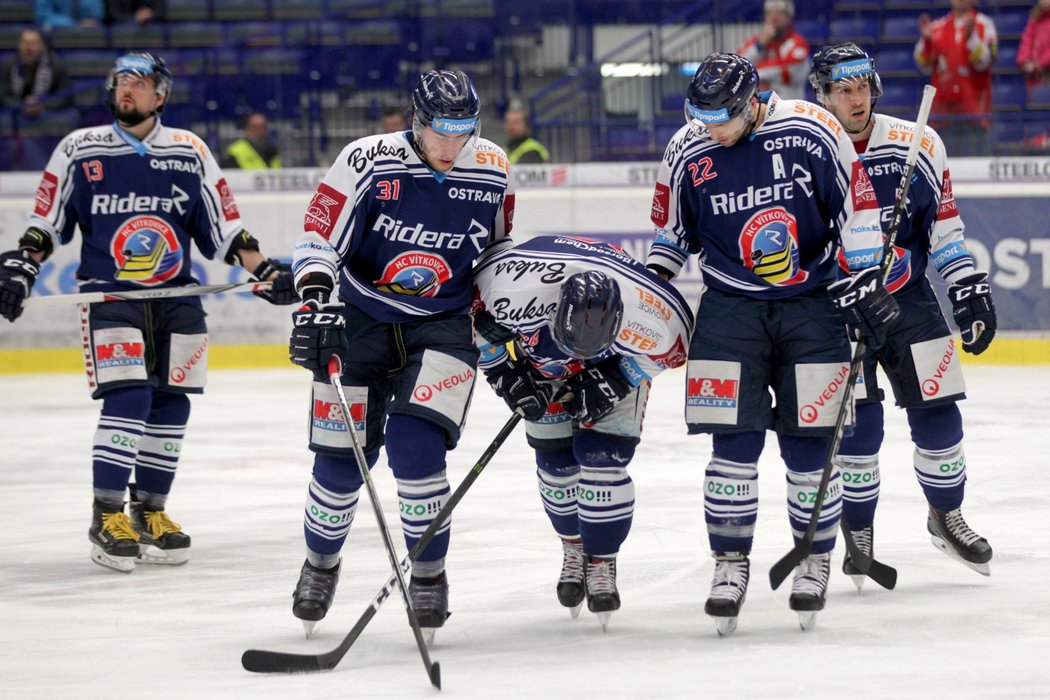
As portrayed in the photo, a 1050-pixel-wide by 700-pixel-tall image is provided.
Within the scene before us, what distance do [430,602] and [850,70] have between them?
5.75 ft

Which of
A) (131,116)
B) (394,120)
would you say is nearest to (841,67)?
(131,116)

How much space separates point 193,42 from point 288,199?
2.63 m

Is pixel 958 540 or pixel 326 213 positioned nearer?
pixel 326 213

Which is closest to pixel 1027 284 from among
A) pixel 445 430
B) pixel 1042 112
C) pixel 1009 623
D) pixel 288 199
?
pixel 1042 112

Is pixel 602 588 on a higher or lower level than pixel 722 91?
lower

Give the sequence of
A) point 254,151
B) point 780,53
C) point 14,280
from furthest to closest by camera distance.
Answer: point 254,151 → point 780,53 → point 14,280

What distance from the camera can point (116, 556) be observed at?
4.58m

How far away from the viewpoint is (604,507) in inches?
143

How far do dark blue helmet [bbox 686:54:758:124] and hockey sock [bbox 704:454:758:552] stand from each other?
803 millimetres

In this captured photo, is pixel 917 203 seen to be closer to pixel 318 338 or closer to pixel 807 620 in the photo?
pixel 807 620

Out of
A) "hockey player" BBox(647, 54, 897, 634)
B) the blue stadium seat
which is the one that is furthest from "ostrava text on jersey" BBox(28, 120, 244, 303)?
the blue stadium seat

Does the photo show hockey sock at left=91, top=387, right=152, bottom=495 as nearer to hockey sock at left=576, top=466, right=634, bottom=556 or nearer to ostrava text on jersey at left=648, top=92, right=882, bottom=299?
hockey sock at left=576, top=466, right=634, bottom=556

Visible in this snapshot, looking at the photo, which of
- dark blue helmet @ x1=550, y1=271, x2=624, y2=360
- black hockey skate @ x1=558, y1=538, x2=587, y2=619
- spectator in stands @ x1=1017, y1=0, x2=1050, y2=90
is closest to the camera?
dark blue helmet @ x1=550, y1=271, x2=624, y2=360

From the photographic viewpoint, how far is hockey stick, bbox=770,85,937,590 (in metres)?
3.60
